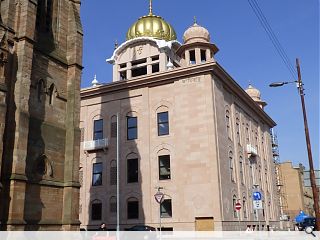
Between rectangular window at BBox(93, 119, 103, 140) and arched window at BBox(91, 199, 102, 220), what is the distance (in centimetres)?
615

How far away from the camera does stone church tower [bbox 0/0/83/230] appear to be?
1881 centimetres

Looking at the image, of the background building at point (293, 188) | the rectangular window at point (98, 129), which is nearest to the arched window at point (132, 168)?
the rectangular window at point (98, 129)

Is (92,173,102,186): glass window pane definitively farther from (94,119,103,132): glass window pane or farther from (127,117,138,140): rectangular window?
(127,117,138,140): rectangular window

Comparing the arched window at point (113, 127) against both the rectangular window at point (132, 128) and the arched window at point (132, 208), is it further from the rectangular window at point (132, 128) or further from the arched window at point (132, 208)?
the arched window at point (132, 208)

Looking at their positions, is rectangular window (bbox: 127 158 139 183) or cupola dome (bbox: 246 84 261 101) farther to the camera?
cupola dome (bbox: 246 84 261 101)

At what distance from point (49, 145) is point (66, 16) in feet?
29.2

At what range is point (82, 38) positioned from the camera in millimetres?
25328

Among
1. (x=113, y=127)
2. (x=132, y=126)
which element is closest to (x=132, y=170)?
(x=132, y=126)

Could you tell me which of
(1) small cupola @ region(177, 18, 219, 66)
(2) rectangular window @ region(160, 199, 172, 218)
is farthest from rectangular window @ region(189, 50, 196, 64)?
(2) rectangular window @ region(160, 199, 172, 218)

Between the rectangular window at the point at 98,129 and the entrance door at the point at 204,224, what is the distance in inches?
509

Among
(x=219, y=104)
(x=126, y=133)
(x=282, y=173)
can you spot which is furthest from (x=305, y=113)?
(x=282, y=173)

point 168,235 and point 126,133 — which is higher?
point 126,133

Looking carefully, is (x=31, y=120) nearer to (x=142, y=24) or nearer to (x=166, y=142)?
(x=166, y=142)

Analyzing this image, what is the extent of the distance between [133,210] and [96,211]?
3.91m
